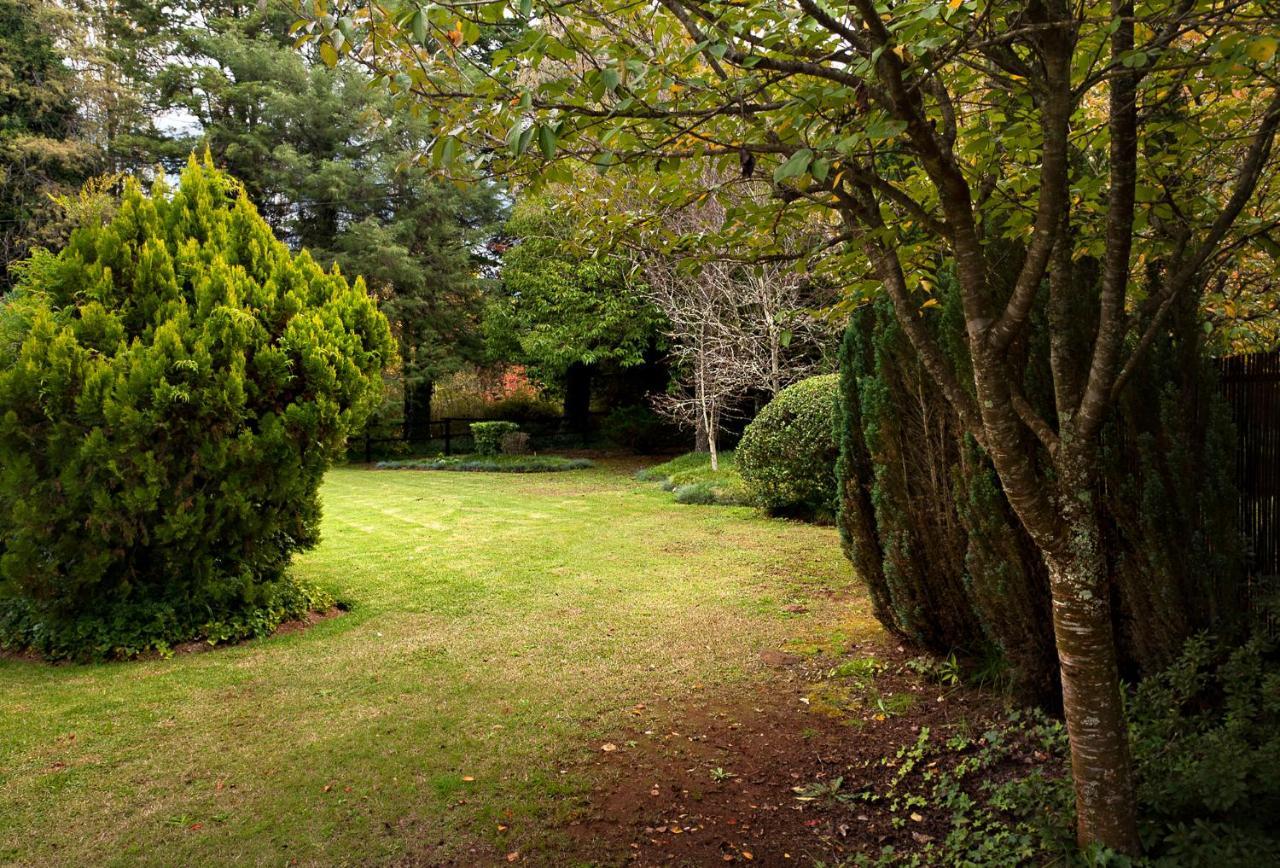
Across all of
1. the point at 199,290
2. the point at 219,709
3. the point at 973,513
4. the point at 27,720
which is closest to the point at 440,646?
the point at 219,709

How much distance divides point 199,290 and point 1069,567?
16.5 ft

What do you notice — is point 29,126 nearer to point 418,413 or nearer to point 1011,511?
point 418,413

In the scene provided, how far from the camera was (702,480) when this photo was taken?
42.1ft

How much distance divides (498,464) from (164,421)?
13653 millimetres

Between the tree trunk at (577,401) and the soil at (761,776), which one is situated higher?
the tree trunk at (577,401)

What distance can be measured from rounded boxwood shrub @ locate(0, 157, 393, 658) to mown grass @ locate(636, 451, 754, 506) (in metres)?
6.83

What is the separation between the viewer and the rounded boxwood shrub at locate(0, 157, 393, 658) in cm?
448

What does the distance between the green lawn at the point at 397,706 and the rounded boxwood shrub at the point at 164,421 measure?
427 millimetres

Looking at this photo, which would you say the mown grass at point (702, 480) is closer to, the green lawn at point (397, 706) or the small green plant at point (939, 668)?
the green lawn at point (397, 706)

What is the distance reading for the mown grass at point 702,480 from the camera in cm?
1145

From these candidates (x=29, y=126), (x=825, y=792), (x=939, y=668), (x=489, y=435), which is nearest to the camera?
(x=825, y=792)

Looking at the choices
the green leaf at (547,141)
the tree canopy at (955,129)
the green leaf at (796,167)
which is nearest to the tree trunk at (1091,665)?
the tree canopy at (955,129)

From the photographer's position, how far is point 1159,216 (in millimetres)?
2850

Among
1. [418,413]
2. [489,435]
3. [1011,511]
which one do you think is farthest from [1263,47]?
[418,413]
